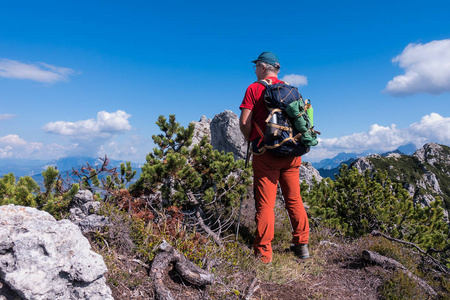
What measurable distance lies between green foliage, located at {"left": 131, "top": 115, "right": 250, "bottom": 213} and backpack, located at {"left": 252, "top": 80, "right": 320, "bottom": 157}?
174 cm

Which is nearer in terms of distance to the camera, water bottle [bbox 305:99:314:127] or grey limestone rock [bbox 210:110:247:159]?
water bottle [bbox 305:99:314:127]

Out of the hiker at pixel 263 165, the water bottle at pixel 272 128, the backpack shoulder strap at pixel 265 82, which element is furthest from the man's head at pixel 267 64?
the water bottle at pixel 272 128

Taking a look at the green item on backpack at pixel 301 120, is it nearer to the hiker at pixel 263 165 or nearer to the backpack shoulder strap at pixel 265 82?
the hiker at pixel 263 165

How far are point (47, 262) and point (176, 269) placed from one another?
158cm

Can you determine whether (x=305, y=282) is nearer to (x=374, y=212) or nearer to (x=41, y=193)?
(x=374, y=212)

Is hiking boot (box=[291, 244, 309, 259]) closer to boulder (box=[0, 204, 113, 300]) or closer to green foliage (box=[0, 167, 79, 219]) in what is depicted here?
boulder (box=[0, 204, 113, 300])

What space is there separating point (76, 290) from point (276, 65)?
4.53 metres

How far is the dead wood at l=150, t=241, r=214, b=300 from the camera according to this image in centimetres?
354

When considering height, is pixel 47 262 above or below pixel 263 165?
below

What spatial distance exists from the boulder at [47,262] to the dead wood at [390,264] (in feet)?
15.4

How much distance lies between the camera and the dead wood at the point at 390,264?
4668 mm

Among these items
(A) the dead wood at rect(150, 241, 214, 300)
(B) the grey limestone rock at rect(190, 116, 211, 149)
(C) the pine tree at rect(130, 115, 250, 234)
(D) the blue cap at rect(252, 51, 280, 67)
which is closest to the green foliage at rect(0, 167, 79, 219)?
(C) the pine tree at rect(130, 115, 250, 234)

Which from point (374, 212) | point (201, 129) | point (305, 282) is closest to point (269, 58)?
point (305, 282)

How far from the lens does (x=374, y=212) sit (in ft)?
25.3
